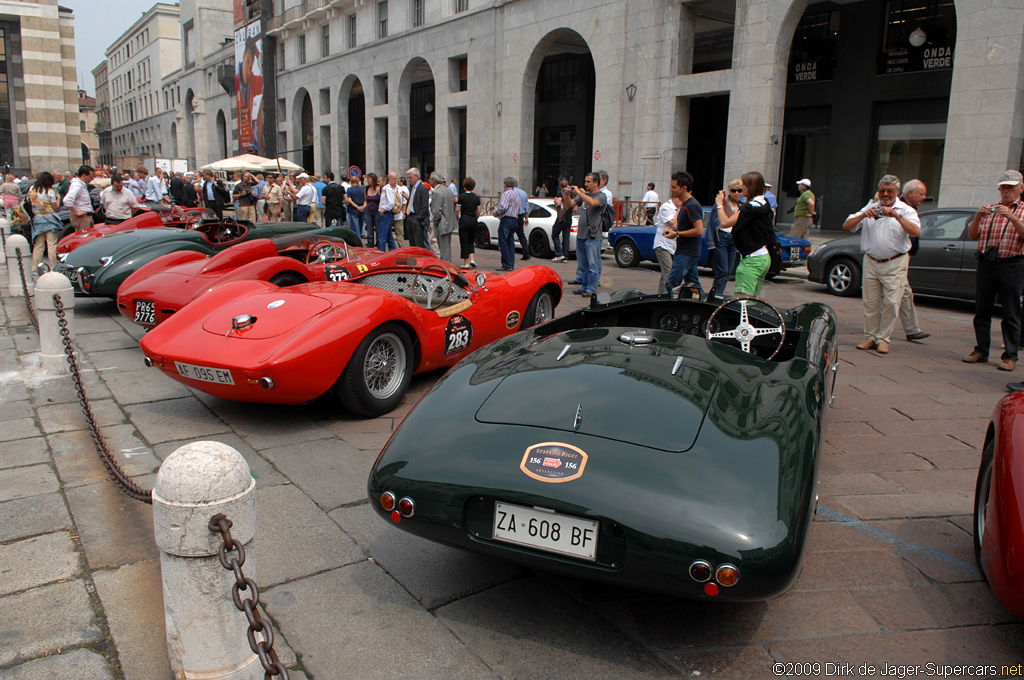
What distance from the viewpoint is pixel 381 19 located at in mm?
31938

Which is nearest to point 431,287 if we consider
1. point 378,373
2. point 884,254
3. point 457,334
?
point 457,334

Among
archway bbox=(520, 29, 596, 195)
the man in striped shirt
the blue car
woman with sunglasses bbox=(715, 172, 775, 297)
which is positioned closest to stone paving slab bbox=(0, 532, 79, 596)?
woman with sunglasses bbox=(715, 172, 775, 297)

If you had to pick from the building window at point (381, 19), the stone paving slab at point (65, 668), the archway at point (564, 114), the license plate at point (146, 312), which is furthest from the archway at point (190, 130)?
the stone paving slab at point (65, 668)

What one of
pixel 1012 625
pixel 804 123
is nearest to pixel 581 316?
pixel 1012 625

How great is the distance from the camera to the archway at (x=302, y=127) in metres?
40.0

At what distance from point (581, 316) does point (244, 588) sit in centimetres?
250

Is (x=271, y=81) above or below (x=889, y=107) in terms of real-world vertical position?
above

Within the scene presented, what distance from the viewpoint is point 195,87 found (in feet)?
178

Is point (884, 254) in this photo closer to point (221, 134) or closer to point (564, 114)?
Result: point (564, 114)

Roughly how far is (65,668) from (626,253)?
1328 centimetres

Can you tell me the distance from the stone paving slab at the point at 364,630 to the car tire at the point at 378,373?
1798 millimetres

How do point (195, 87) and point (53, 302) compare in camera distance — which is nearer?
point (53, 302)

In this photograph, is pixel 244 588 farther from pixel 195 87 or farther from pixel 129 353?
pixel 195 87

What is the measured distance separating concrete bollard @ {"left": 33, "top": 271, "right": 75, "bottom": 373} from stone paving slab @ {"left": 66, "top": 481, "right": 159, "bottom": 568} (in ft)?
9.25
